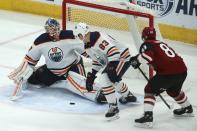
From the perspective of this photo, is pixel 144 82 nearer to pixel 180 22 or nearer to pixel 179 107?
pixel 179 107

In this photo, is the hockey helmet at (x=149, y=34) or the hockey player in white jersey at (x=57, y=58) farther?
the hockey player in white jersey at (x=57, y=58)

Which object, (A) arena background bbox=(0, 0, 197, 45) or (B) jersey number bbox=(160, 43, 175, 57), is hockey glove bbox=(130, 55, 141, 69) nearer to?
(B) jersey number bbox=(160, 43, 175, 57)

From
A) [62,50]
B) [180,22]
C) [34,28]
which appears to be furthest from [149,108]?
[34,28]

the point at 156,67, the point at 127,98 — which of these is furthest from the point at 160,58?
the point at 127,98

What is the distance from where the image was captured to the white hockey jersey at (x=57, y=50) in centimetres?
571

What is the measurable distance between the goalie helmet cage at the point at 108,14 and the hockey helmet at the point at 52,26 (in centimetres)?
53

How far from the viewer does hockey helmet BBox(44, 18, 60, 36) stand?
18.3 feet

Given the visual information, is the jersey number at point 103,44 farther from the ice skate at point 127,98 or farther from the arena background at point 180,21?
the arena background at point 180,21

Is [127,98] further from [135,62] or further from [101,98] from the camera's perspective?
[135,62]

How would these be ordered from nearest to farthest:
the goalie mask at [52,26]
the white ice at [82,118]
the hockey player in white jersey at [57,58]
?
the white ice at [82,118], the goalie mask at [52,26], the hockey player in white jersey at [57,58]

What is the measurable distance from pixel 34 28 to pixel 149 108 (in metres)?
3.87

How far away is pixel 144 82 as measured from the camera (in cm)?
642

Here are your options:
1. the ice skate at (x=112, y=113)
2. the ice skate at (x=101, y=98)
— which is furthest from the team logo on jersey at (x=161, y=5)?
the ice skate at (x=112, y=113)

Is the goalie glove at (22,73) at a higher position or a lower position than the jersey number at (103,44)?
lower
